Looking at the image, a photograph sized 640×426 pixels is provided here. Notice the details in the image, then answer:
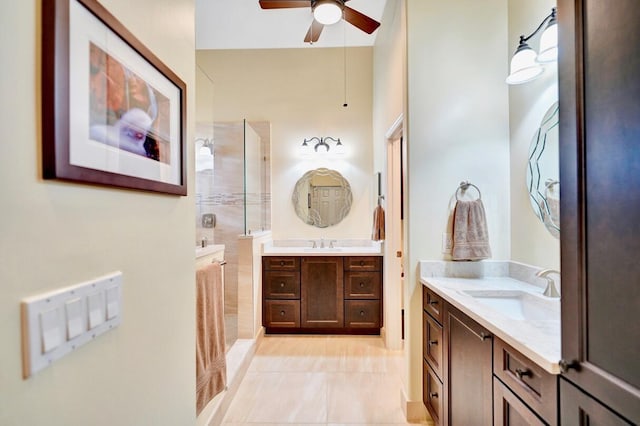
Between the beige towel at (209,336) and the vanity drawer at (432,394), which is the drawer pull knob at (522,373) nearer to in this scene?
the vanity drawer at (432,394)

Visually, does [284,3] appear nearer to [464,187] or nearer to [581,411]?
[464,187]

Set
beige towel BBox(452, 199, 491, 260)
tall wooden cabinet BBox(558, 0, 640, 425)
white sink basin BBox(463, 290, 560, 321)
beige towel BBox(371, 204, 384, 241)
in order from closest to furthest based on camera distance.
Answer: tall wooden cabinet BBox(558, 0, 640, 425)
white sink basin BBox(463, 290, 560, 321)
beige towel BBox(452, 199, 491, 260)
beige towel BBox(371, 204, 384, 241)

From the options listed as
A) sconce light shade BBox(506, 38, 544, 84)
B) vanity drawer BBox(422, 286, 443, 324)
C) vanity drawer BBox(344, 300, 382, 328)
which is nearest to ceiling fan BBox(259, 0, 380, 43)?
sconce light shade BBox(506, 38, 544, 84)

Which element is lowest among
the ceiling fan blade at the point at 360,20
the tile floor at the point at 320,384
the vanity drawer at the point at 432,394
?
the tile floor at the point at 320,384

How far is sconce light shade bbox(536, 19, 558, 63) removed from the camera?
1.42m

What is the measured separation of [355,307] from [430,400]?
56.7 inches

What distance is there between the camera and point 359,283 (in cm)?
328

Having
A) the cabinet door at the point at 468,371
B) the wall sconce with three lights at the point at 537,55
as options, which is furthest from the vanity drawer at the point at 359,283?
the wall sconce with three lights at the point at 537,55

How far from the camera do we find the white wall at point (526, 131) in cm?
165

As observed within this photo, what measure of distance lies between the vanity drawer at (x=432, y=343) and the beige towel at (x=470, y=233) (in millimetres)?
428

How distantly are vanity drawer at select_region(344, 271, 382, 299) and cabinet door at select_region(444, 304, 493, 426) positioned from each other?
1647 millimetres

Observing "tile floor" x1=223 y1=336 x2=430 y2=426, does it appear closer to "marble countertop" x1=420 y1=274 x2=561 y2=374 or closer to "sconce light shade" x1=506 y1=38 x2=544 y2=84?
"marble countertop" x1=420 y1=274 x2=561 y2=374

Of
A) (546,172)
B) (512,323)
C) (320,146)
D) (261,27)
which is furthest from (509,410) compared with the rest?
(261,27)

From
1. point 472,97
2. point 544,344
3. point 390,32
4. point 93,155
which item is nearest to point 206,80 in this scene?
point 390,32
